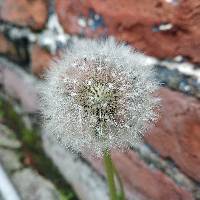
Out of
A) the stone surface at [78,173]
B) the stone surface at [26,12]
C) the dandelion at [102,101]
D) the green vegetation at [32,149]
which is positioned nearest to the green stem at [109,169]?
the dandelion at [102,101]

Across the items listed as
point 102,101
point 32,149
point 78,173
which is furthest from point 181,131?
point 32,149

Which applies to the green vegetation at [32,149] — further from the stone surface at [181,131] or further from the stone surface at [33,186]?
the stone surface at [181,131]

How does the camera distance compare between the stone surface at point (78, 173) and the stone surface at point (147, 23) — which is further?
the stone surface at point (78, 173)

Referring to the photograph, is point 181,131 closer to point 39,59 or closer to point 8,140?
point 39,59

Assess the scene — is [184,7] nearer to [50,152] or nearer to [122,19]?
[122,19]

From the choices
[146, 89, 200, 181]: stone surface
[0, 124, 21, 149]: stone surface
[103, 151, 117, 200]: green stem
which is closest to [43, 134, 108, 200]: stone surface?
[0, 124, 21, 149]: stone surface

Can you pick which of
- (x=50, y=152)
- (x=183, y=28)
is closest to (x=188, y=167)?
(x=183, y=28)
